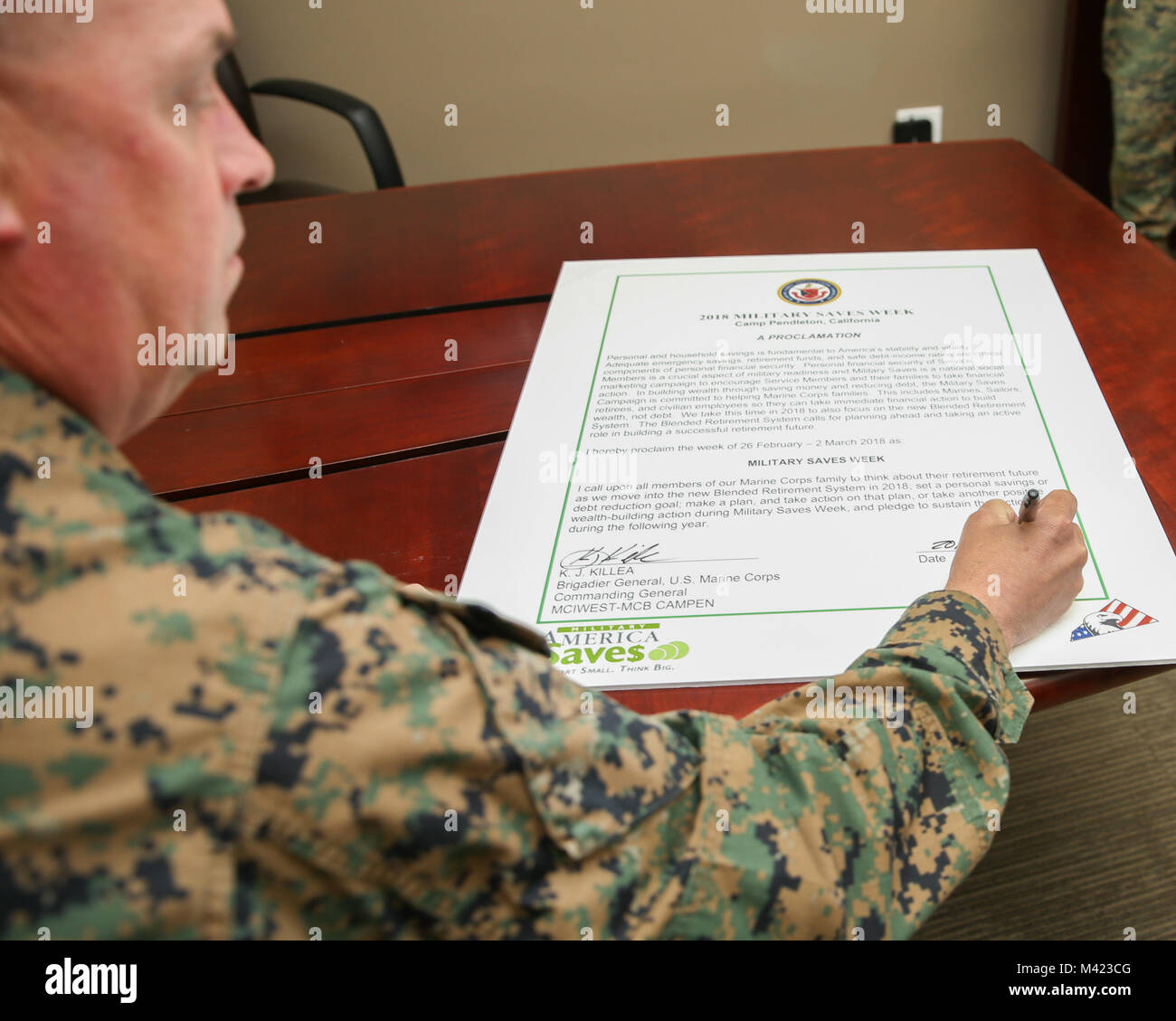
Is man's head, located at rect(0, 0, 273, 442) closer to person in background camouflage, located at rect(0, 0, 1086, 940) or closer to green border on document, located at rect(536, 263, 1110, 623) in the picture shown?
person in background camouflage, located at rect(0, 0, 1086, 940)

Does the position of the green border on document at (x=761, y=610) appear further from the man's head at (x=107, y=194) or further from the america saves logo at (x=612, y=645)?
the man's head at (x=107, y=194)

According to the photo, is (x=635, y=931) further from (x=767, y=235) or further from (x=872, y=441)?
(x=767, y=235)

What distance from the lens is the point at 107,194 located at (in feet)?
1.35

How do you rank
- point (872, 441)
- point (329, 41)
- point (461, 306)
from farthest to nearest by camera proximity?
point (329, 41) → point (461, 306) → point (872, 441)

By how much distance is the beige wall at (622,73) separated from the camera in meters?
2.36

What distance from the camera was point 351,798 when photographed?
15.6 inches

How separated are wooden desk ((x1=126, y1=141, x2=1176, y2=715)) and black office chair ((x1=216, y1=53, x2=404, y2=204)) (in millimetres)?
329

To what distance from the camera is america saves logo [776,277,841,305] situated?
1.06 meters

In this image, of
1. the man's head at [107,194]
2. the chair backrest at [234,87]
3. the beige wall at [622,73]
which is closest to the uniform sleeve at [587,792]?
the man's head at [107,194]

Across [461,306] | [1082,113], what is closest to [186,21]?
[461,306]

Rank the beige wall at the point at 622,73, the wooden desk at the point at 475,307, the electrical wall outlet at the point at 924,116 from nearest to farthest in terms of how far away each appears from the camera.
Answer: the wooden desk at the point at 475,307
the electrical wall outlet at the point at 924,116
the beige wall at the point at 622,73

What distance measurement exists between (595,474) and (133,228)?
477mm

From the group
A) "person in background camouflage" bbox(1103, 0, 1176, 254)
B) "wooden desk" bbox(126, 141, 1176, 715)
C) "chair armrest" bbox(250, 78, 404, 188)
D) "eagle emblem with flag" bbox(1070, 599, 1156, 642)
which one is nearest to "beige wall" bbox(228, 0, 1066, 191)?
"person in background camouflage" bbox(1103, 0, 1176, 254)

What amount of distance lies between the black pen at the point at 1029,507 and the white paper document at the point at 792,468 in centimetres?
5
